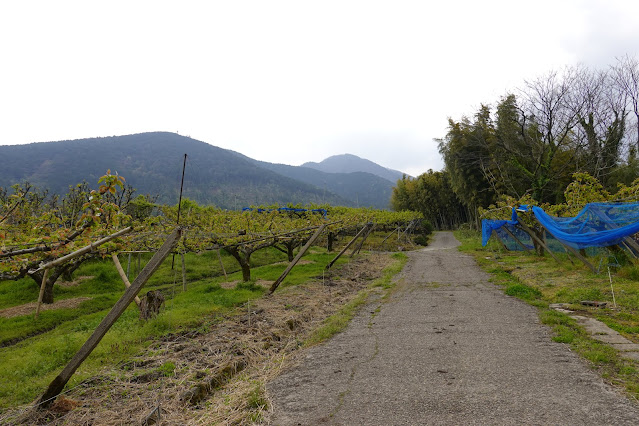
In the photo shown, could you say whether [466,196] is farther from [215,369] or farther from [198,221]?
[215,369]

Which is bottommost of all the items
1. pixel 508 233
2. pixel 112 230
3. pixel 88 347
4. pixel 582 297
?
pixel 88 347

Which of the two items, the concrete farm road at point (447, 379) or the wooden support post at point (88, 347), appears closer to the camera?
the concrete farm road at point (447, 379)

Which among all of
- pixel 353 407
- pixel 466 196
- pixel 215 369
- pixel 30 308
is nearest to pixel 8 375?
pixel 215 369

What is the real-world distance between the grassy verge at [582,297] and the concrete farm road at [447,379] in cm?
24

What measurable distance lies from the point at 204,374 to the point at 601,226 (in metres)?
10.9

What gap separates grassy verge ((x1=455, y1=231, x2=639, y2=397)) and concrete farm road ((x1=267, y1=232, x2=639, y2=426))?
24cm

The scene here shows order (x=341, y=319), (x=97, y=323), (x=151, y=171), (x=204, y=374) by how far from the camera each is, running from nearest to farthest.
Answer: (x=204, y=374)
(x=341, y=319)
(x=97, y=323)
(x=151, y=171)

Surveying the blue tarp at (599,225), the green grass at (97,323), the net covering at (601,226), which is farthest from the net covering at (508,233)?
the green grass at (97,323)

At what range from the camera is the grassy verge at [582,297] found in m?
4.41

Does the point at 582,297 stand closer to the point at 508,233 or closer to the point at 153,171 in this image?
the point at 508,233

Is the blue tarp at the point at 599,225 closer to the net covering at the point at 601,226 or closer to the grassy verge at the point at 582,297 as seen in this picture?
the net covering at the point at 601,226

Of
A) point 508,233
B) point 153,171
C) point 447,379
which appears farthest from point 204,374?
point 153,171

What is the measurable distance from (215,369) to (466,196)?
37465mm

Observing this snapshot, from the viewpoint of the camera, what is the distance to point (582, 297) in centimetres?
798
